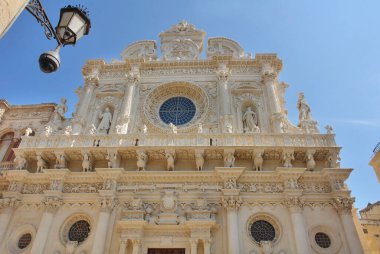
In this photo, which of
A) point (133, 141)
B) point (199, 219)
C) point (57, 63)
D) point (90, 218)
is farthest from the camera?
point (133, 141)

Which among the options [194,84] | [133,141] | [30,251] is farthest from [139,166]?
[194,84]

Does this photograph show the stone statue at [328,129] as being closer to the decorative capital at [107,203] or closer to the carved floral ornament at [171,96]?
the carved floral ornament at [171,96]

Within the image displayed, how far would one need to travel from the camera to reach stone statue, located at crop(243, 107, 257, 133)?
14.2 metres

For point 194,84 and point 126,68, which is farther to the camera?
point 126,68

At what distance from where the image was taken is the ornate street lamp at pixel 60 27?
4.09 metres

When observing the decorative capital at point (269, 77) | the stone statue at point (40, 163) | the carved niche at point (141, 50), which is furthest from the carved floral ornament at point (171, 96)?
the stone statue at point (40, 163)

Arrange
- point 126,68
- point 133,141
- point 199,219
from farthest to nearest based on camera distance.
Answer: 1. point 126,68
2. point 133,141
3. point 199,219

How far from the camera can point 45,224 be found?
1116 centimetres

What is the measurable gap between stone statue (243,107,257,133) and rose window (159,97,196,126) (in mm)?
2790

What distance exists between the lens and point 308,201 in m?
11.2

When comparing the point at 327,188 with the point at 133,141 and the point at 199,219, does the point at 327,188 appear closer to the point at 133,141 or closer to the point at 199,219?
the point at 199,219

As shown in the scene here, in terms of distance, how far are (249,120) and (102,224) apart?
827cm

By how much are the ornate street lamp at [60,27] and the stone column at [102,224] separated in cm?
811

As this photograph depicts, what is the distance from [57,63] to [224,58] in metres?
13.3
